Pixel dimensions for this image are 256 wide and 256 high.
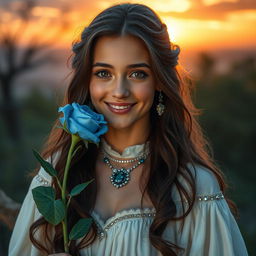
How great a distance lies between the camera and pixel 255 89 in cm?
1002

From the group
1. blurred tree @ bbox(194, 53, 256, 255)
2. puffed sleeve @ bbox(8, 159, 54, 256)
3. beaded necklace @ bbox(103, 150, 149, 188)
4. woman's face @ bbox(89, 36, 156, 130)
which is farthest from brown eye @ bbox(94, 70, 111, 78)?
blurred tree @ bbox(194, 53, 256, 255)

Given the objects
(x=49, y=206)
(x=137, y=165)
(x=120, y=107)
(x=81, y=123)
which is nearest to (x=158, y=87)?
(x=120, y=107)

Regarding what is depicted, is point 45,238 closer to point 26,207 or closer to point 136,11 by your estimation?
point 26,207

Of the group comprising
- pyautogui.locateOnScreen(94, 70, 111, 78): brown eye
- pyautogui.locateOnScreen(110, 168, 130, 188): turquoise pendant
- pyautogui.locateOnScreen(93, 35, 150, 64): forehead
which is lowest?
pyautogui.locateOnScreen(110, 168, 130, 188): turquoise pendant

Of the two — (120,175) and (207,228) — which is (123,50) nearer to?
(120,175)

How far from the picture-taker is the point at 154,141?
7.71ft

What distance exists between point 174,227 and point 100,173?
0.44 m

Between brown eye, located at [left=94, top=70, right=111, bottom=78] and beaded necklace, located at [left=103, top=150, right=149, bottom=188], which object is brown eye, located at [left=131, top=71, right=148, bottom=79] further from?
beaded necklace, located at [left=103, top=150, right=149, bottom=188]

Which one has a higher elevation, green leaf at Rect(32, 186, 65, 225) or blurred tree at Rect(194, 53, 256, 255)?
green leaf at Rect(32, 186, 65, 225)

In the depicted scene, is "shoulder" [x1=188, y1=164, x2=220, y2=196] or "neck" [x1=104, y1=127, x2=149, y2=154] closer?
"shoulder" [x1=188, y1=164, x2=220, y2=196]

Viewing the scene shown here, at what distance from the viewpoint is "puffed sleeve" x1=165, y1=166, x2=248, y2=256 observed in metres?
2.13

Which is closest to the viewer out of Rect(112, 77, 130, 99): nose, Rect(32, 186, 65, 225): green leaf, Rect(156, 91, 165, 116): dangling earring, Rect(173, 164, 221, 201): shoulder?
Rect(32, 186, 65, 225): green leaf

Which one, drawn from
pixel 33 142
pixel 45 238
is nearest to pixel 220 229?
pixel 45 238

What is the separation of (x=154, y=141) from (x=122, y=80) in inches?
15.5
